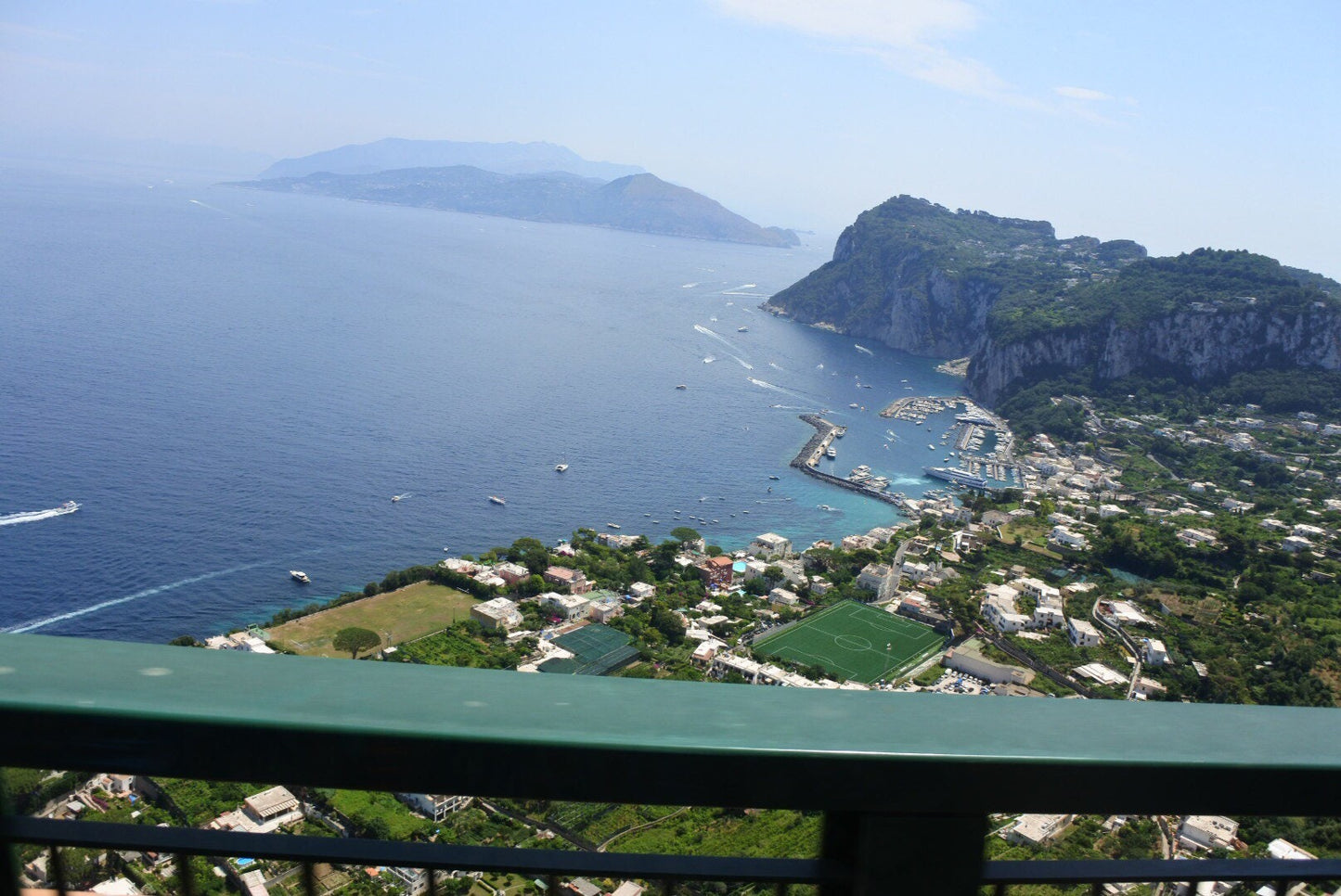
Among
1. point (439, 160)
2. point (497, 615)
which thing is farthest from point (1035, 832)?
point (439, 160)

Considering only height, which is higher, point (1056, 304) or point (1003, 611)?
point (1056, 304)

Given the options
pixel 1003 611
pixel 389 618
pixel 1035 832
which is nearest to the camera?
A: pixel 1035 832

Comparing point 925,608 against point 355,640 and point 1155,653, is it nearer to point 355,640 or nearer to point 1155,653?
point 1155,653

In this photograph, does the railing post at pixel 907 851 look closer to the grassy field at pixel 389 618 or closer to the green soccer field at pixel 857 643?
the green soccer field at pixel 857 643

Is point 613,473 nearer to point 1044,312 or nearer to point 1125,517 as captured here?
point 1125,517

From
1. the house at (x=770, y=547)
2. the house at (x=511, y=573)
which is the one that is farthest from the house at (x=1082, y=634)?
the house at (x=511, y=573)

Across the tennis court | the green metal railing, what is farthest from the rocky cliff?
the green metal railing

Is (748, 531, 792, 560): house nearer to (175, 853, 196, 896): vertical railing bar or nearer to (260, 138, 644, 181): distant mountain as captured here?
(175, 853, 196, 896): vertical railing bar
